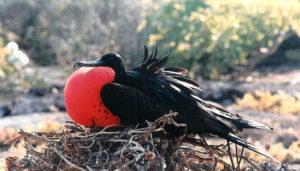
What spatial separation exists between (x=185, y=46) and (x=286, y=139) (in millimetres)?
3217

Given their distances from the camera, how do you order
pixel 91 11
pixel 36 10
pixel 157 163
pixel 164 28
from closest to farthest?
pixel 157 163, pixel 164 28, pixel 91 11, pixel 36 10

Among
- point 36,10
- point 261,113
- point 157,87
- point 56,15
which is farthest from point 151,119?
point 36,10

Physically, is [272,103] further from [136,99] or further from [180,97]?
[136,99]

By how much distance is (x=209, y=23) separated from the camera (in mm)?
8766

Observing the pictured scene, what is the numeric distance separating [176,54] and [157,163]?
6255mm

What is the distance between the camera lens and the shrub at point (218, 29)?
8.84m

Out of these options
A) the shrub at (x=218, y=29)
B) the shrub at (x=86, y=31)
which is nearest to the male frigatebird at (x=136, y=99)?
the shrub at (x=218, y=29)

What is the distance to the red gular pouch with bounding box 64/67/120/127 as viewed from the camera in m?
3.00

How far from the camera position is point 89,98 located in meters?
3.01

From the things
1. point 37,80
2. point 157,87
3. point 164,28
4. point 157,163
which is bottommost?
point 37,80

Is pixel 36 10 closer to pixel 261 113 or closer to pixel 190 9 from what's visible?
pixel 190 9

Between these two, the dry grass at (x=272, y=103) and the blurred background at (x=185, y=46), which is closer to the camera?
the dry grass at (x=272, y=103)

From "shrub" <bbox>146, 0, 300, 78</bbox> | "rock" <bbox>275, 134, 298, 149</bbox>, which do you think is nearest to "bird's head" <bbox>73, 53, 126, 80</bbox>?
"rock" <bbox>275, 134, 298, 149</bbox>

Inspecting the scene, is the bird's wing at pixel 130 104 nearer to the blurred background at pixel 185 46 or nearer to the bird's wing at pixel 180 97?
the bird's wing at pixel 180 97
